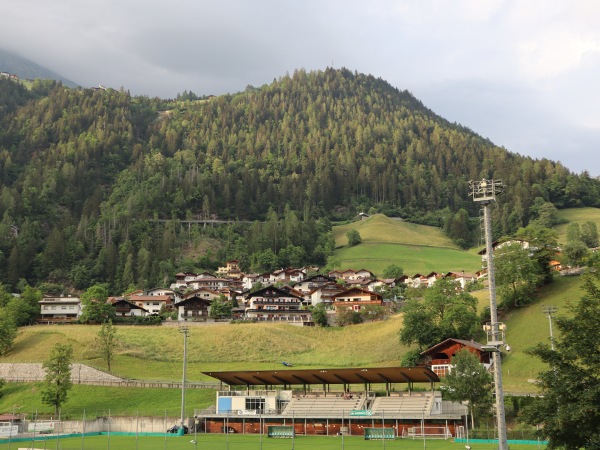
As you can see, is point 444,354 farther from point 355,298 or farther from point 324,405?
point 355,298

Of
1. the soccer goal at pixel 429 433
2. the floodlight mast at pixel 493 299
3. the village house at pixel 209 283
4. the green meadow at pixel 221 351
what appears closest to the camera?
the floodlight mast at pixel 493 299

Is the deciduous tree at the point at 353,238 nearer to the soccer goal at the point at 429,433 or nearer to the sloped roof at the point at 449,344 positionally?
the sloped roof at the point at 449,344

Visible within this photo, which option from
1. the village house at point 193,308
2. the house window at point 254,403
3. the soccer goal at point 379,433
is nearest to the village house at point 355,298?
the village house at point 193,308

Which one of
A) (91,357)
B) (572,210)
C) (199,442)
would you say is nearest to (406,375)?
(199,442)

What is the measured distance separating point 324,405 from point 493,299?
117ft

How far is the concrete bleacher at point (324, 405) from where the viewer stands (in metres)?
55.6

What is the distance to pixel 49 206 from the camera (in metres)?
188

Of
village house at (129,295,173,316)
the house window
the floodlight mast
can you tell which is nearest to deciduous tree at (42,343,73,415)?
the house window

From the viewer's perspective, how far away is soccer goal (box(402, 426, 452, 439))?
49688mm

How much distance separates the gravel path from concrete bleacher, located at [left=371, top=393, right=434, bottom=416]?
3213cm

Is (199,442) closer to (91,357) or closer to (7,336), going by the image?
(91,357)

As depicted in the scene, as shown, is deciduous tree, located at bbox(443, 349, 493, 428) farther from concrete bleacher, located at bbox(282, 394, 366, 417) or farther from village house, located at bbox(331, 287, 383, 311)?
village house, located at bbox(331, 287, 383, 311)

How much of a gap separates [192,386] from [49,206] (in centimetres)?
13602

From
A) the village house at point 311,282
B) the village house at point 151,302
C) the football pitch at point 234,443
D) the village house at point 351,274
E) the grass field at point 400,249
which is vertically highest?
the grass field at point 400,249
